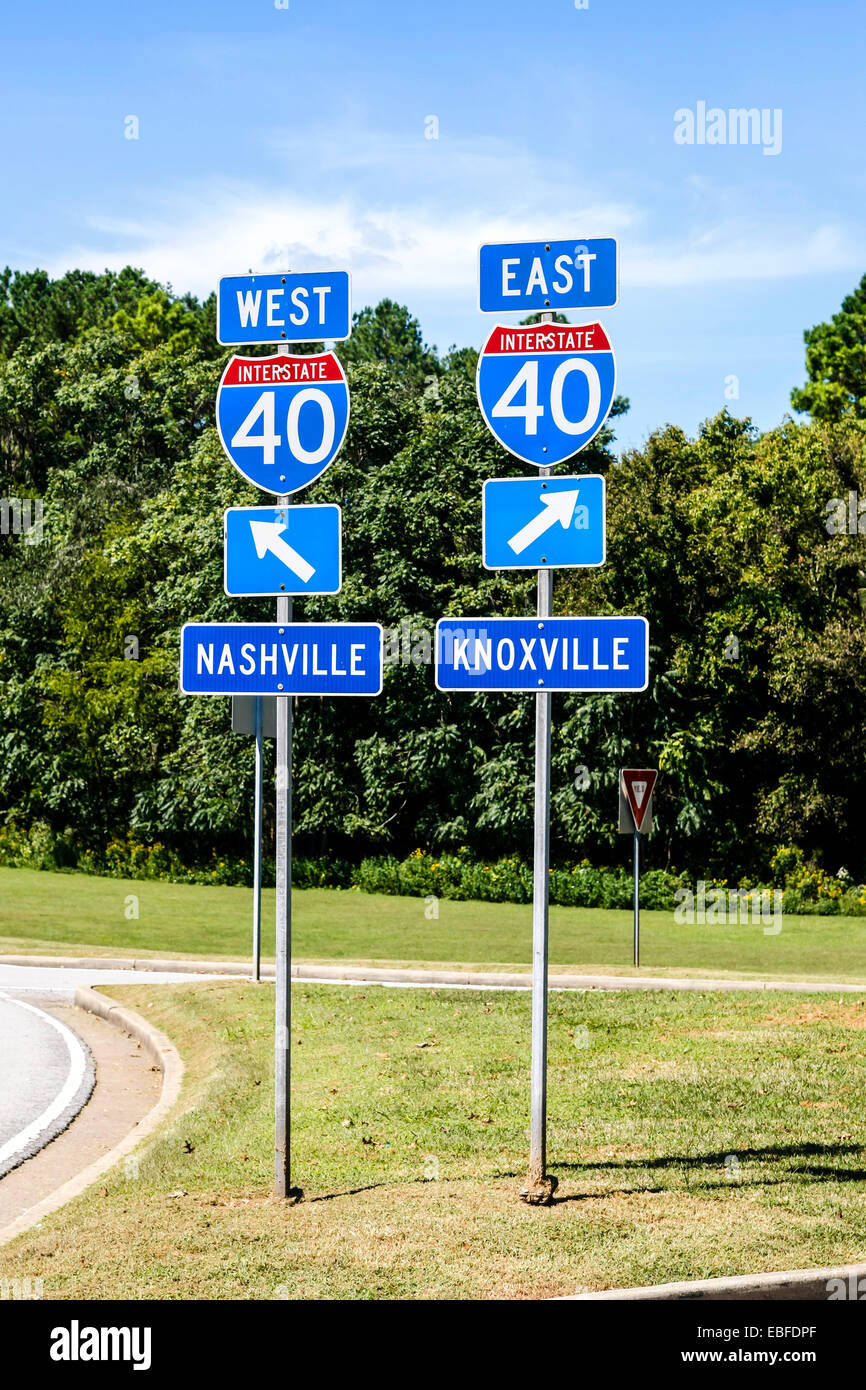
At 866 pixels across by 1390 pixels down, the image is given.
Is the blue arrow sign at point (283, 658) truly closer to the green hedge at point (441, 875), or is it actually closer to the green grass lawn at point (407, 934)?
the green grass lawn at point (407, 934)

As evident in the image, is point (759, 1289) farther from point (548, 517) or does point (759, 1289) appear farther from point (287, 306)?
point (287, 306)

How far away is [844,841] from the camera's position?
3216 centimetres

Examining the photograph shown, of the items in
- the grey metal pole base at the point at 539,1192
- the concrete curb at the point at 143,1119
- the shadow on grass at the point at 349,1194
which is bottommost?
the concrete curb at the point at 143,1119

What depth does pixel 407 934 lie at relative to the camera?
68.8 ft

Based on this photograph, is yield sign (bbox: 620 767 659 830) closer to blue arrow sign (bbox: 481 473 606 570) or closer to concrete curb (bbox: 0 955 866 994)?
concrete curb (bbox: 0 955 866 994)

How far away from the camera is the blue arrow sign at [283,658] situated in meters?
6.93

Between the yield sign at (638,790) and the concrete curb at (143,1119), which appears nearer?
the concrete curb at (143,1119)

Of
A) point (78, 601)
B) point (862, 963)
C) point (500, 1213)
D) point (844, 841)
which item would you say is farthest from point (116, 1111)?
point (78, 601)

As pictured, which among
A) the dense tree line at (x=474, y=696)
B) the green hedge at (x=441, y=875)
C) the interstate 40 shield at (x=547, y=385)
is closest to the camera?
the interstate 40 shield at (x=547, y=385)

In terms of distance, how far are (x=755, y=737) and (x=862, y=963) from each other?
13.1 m

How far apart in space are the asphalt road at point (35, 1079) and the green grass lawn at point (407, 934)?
4696mm

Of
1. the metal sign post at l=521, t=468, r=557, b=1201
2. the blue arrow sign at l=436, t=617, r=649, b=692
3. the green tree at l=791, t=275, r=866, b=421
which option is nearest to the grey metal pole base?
the metal sign post at l=521, t=468, r=557, b=1201

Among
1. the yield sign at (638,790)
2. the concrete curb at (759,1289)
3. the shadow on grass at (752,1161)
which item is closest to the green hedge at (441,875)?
the yield sign at (638,790)

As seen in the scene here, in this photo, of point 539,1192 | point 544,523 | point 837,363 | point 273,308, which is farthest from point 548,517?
point 837,363
